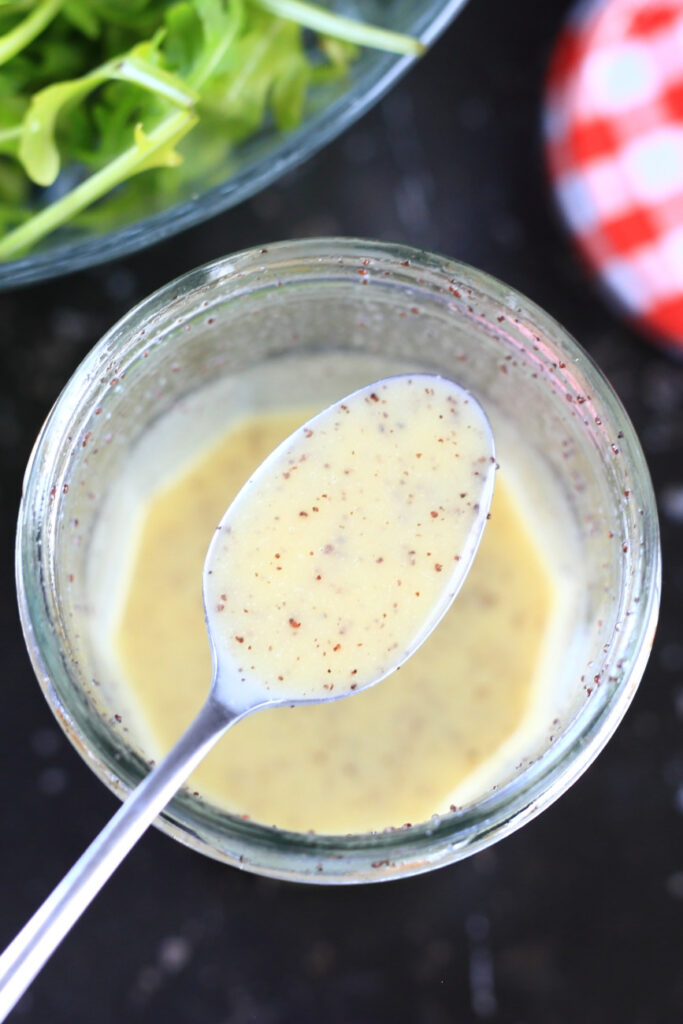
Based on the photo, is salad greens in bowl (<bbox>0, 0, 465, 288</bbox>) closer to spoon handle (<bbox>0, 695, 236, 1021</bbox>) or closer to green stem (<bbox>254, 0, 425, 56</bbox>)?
green stem (<bbox>254, 0, 425, 56</bbox>)

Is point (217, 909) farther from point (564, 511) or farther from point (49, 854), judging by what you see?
point (564, 511)

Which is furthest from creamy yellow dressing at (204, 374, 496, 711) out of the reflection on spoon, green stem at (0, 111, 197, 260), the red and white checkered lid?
the red and white checkered lid

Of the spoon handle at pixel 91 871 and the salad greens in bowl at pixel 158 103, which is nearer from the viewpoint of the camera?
the spoon handle at pixel 91 871

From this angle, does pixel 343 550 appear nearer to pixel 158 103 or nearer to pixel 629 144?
pixel 158 103

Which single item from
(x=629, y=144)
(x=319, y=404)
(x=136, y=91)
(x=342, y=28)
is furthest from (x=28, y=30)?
(x=629, y=144)

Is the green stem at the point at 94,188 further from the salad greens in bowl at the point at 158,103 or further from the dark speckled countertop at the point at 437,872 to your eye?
the dark speckled countertop at the point at 437,872

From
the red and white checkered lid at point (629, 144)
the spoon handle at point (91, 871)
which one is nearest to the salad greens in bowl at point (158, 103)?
the red and white checkered lid at point (629, 144)

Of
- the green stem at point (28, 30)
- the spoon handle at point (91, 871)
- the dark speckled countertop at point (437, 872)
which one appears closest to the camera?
the spoon handle at point (91, 871)
